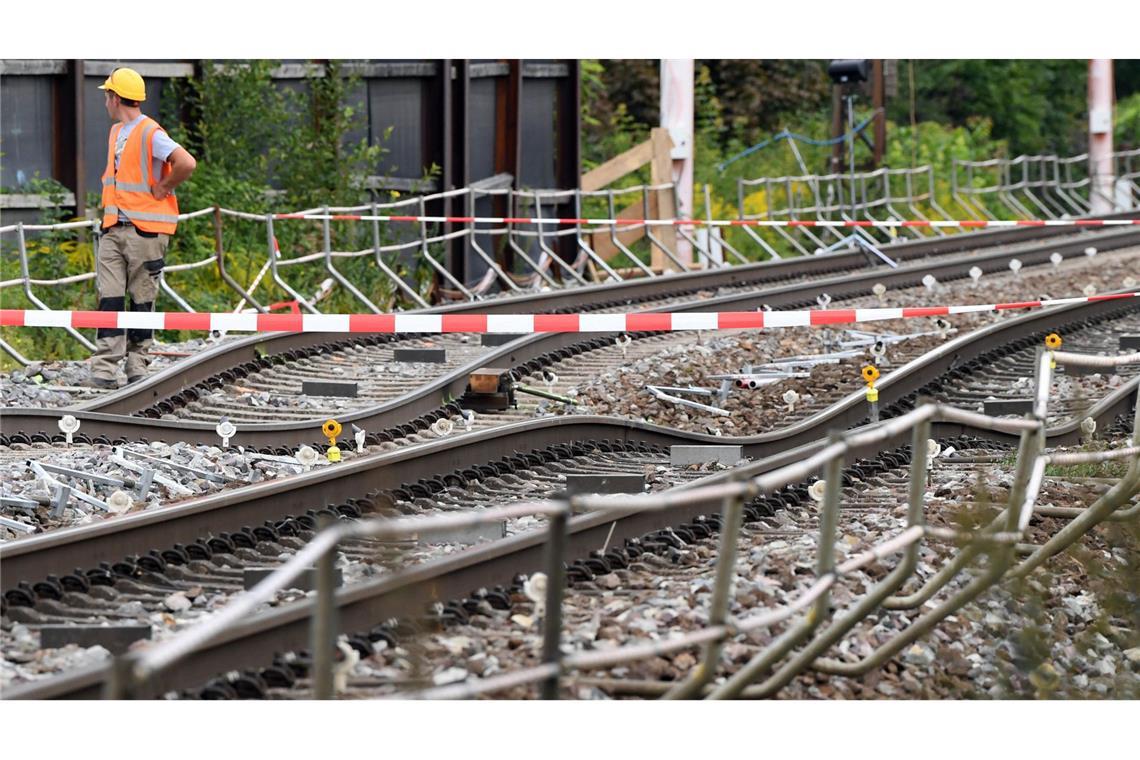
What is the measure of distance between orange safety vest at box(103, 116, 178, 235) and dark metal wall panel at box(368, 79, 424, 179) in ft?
26.5

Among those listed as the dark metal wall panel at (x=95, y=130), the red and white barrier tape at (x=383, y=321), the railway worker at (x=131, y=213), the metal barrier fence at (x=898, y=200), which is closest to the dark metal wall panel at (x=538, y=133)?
the metal barrier fence at (x=898, y=200)

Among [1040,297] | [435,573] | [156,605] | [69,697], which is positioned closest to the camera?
[69,697]

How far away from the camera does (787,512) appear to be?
8344 mm

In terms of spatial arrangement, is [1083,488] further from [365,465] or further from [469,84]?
[469,84]

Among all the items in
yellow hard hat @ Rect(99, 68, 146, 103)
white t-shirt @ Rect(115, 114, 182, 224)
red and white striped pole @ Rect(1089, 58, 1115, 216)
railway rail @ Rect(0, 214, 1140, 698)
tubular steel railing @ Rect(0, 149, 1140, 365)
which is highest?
red and white striped pole @ Rect(1089, 58, 1115, 216)

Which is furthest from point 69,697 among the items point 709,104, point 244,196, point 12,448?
point 709,104

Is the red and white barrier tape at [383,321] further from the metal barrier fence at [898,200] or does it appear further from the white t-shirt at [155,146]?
Result: the metal barrier fence at [898,200]

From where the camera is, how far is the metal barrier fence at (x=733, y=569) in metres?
4.05

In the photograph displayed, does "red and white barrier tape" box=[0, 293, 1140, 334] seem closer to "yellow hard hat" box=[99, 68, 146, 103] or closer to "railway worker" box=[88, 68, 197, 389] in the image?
"railway worker" box=[88, 68, 197, 389]

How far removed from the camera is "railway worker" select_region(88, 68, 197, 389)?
11391mm

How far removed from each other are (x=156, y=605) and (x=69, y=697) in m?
1.69

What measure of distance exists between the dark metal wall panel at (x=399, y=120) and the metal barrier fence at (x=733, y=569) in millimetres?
13657

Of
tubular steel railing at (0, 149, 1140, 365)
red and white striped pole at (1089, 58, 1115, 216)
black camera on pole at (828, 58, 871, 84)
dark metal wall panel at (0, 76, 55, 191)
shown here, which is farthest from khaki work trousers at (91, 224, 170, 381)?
red and white striped pole at (1089, 58, 1115, 216)

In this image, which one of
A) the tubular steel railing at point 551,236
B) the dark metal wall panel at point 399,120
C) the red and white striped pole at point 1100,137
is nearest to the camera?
the tubular steel railing at point 551,236
